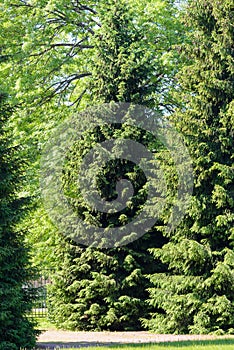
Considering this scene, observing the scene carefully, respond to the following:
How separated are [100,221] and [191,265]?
9.83 feet

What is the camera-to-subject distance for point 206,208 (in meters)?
13.4

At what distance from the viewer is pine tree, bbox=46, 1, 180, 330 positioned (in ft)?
47.9

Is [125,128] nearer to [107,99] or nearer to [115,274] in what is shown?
[107,99]

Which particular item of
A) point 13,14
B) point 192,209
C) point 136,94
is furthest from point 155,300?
point 13,14

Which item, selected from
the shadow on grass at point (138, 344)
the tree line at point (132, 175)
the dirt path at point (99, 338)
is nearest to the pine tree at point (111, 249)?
the tree line at point (132, 175)

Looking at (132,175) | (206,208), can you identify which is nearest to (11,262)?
(206,208)

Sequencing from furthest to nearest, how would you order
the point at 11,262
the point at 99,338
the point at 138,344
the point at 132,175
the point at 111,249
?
the point at 132,175 → the point at 111,249 → the point at 99,338 → the point at 138,344 → the point at 11,262

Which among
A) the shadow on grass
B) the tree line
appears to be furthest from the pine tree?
the shadow on grass

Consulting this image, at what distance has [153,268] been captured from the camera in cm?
1494

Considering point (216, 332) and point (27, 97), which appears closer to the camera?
point (216, 332)

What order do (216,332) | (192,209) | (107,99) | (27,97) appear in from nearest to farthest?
(216,332) < (192,209) < (107,99) < (27,97)

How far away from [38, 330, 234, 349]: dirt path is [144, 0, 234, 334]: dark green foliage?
65cm

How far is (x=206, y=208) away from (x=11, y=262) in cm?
530

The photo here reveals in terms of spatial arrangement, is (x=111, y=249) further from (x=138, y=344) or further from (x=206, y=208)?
(x=138, y=344)
